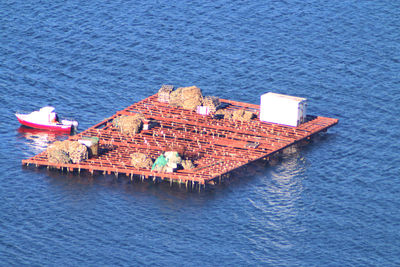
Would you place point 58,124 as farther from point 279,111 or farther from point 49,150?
point 279,111

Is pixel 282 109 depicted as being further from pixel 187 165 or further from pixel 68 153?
pixel 68 153

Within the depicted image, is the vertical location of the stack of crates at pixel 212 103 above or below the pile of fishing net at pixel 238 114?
above

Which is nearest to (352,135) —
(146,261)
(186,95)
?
(186,95)

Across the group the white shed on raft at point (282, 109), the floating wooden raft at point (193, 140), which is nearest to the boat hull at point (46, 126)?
the floating wooden raft at point (193, 140)

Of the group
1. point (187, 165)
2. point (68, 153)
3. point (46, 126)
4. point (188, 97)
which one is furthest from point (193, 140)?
point (46, 126)

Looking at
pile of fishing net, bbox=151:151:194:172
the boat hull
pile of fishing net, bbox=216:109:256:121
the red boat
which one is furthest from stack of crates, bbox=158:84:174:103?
pile of fishing net, bbox=151:151:194:172

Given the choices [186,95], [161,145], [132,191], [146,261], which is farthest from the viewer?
[186,95]

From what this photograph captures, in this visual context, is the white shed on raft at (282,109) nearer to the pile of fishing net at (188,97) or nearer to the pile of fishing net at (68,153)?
the pile of fishing net at (188,97)
